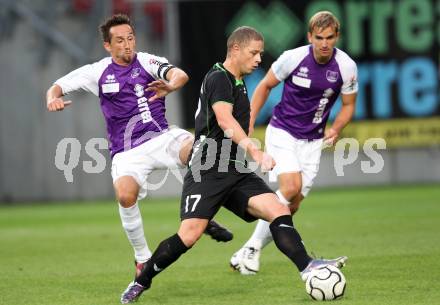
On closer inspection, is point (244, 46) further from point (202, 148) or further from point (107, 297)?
point (107, 297)

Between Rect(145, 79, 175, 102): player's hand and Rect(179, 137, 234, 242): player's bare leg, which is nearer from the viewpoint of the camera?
Rect(145, 79, 175, 102): player's hand

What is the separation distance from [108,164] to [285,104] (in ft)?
36.3

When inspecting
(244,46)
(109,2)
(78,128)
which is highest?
(109,2)

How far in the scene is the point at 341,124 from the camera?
33.0 feet

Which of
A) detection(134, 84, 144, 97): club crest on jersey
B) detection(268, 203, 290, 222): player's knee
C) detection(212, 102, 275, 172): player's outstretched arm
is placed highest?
detection(134, 84, 144, 97): club crest on jersey

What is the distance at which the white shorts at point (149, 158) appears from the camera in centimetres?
898

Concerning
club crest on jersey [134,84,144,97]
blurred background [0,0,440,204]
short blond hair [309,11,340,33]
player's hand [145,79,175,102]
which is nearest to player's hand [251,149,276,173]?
player's hand [145,79,175,102]

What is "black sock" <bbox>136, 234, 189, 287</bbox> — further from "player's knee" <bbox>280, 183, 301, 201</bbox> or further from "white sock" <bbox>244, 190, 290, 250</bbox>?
"player's knee" <bbox>280, 183, 301, 201</bbox>

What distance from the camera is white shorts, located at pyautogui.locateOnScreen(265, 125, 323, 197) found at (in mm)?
9984

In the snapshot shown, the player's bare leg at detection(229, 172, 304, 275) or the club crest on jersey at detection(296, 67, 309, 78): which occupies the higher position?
the club crest on jersey at detection(296, 67, 309, 78)

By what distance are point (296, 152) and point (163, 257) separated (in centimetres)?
290

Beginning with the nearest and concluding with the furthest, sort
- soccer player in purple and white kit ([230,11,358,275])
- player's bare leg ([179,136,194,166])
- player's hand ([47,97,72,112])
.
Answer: player's hand ([47,97,72,112]) → player's bare leg ([179,136,194,166]) → soccer player in purple and white kit ([230,11,358,275])

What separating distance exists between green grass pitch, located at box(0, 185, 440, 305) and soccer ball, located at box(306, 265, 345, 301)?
122 mm

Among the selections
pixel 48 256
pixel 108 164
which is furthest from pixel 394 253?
pixel 108 164
